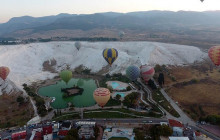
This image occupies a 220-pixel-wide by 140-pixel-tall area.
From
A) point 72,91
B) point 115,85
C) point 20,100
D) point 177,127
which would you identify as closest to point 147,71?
point 115,85

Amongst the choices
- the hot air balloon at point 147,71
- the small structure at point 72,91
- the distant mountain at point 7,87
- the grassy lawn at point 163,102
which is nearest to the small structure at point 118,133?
the grassy lawn at point 163,102

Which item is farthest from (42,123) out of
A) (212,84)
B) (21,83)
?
(212,84)

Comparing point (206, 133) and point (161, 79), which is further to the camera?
point (161, 79)

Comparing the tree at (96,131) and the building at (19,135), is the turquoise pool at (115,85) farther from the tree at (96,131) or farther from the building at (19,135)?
the building at (19,135)

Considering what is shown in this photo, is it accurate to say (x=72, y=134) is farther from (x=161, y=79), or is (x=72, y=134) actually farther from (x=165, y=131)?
(x=161, y=79)

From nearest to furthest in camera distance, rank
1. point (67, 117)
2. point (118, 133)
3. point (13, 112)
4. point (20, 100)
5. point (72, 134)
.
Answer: point (72, 134) → point (118, 133) → point (67, 117) → point (13, 112) → point (20, 100)

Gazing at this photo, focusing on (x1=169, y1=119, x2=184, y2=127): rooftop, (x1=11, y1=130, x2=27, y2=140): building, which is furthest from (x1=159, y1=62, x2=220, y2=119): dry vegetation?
(x1=11, y1=130, x2=27, y2=140): building

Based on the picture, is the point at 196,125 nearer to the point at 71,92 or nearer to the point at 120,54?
the point at 71,92
